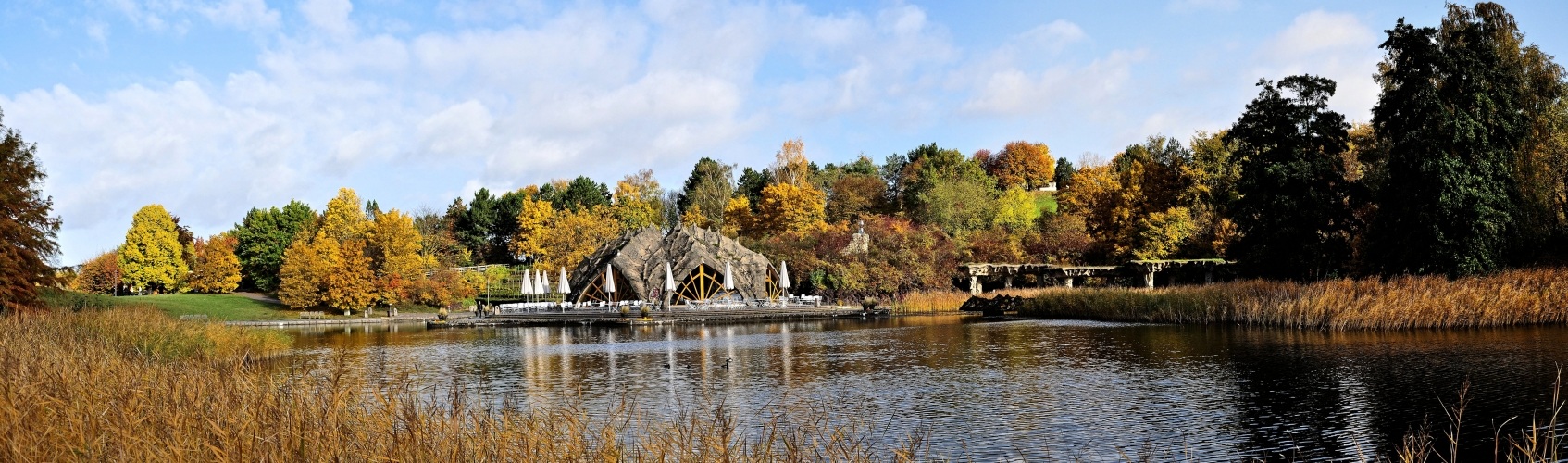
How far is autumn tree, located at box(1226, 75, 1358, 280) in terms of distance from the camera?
3444 cm

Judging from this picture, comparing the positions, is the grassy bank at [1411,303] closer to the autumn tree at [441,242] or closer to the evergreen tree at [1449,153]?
the evergreen tree at [1449,153]

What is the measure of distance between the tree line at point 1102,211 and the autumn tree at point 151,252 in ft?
0.41

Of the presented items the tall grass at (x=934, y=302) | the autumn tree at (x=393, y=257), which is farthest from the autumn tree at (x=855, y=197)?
the autumn tree at (x=393, y=257)

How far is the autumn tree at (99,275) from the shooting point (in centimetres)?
6431

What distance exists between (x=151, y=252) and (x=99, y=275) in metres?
5.09

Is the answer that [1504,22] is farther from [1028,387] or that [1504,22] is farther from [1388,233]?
[1028,387]

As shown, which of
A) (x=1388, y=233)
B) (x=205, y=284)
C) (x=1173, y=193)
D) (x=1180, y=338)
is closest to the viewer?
(x=1180, y=338)

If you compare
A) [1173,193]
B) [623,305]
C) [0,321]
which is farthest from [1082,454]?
[1173,193]

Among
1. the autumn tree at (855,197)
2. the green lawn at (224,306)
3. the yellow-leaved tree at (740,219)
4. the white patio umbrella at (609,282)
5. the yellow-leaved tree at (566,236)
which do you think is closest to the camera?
the white patio umbrella at (609,282)

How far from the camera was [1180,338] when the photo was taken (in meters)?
26.1

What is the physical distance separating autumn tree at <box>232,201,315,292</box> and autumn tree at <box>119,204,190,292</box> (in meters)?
4.13

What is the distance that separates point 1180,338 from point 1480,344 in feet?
21.1

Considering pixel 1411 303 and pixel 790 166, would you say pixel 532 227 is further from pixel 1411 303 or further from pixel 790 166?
pixel 1411 303

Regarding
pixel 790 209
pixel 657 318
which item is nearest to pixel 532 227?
pixel 790 209
